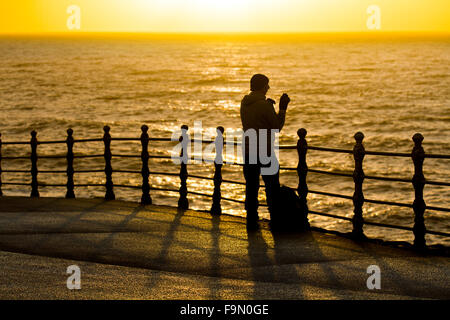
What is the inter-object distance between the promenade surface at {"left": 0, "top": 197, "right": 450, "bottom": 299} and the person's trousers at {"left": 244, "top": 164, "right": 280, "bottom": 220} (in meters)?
0.40

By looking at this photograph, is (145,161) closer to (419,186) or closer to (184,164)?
(184,164)

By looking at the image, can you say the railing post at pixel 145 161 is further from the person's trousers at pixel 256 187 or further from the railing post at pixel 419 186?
the railing post at pixel 419 186

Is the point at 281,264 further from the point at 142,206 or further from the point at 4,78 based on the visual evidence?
the point at 4,78

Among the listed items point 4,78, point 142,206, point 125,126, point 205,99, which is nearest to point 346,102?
point 205,99

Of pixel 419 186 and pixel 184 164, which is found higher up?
pixel 419 186

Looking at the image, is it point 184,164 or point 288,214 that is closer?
point 288,214

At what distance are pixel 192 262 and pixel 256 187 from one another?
2.16 meters

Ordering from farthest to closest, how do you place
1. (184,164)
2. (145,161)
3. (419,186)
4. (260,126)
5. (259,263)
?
(145,161) → (184,164) → (260,126) → (419,186) → (259,263)

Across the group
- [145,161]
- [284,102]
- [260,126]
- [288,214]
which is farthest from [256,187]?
[145,161]

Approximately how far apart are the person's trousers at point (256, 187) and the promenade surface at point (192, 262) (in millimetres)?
401

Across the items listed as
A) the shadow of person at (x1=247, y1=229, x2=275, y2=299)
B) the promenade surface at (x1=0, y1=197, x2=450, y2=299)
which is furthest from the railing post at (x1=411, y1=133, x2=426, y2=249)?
the shadow of person at (x1=247, y1=229, x2=275, y2=299)

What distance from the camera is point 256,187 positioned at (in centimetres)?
1047

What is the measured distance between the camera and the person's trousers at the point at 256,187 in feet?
33.6
